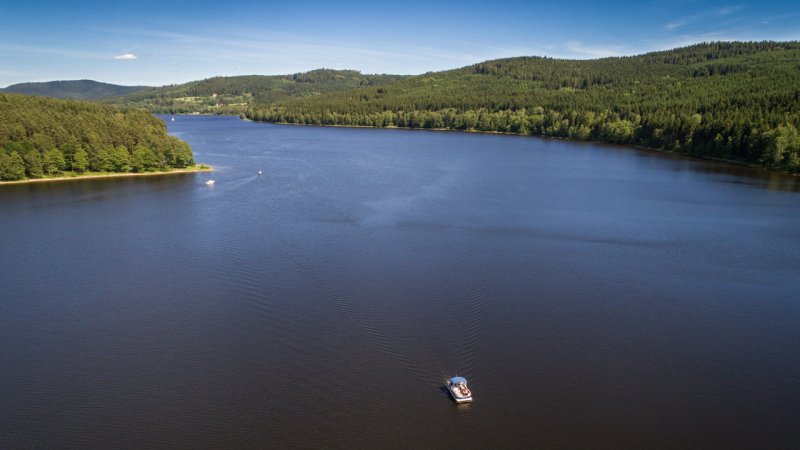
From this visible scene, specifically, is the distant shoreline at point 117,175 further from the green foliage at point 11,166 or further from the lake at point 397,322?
the lake at point 397,322

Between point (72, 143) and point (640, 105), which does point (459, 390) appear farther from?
point (640, 105)

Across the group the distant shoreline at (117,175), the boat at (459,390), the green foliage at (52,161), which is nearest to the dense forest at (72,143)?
the green foliage at (52,161)

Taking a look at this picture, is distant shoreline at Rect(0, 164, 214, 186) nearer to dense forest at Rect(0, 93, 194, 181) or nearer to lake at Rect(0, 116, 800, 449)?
dense forest at Rect(0, 93, 194, 181)

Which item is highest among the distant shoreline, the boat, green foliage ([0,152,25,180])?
green foliage ([0,152,25,180])

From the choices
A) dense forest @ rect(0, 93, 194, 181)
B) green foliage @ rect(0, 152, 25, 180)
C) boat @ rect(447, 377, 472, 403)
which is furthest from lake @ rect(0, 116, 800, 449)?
dense forest @ rect(0, 93, 194, 181)

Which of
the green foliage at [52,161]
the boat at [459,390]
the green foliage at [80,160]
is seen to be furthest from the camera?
the green foliage at [80,160]

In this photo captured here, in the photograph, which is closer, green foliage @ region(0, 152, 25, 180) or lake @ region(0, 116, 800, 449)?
lake @ region(0, 116, 800, 449)

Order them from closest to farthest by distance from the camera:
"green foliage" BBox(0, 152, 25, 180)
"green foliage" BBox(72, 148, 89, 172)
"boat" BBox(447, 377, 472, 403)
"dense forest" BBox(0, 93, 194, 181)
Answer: "boat" BBox(447, 377, 472, 403)
"green foliage" BBox(0, 152, 25, 180)
"dense forest" BBox(0, 93, 194, 181)
"green foliage" BBox(72, 148, 89, 172)

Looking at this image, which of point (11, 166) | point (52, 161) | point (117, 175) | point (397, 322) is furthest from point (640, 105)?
point (11, 166)

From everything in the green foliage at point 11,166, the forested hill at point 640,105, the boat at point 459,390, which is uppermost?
the forested hill at point 640,105
